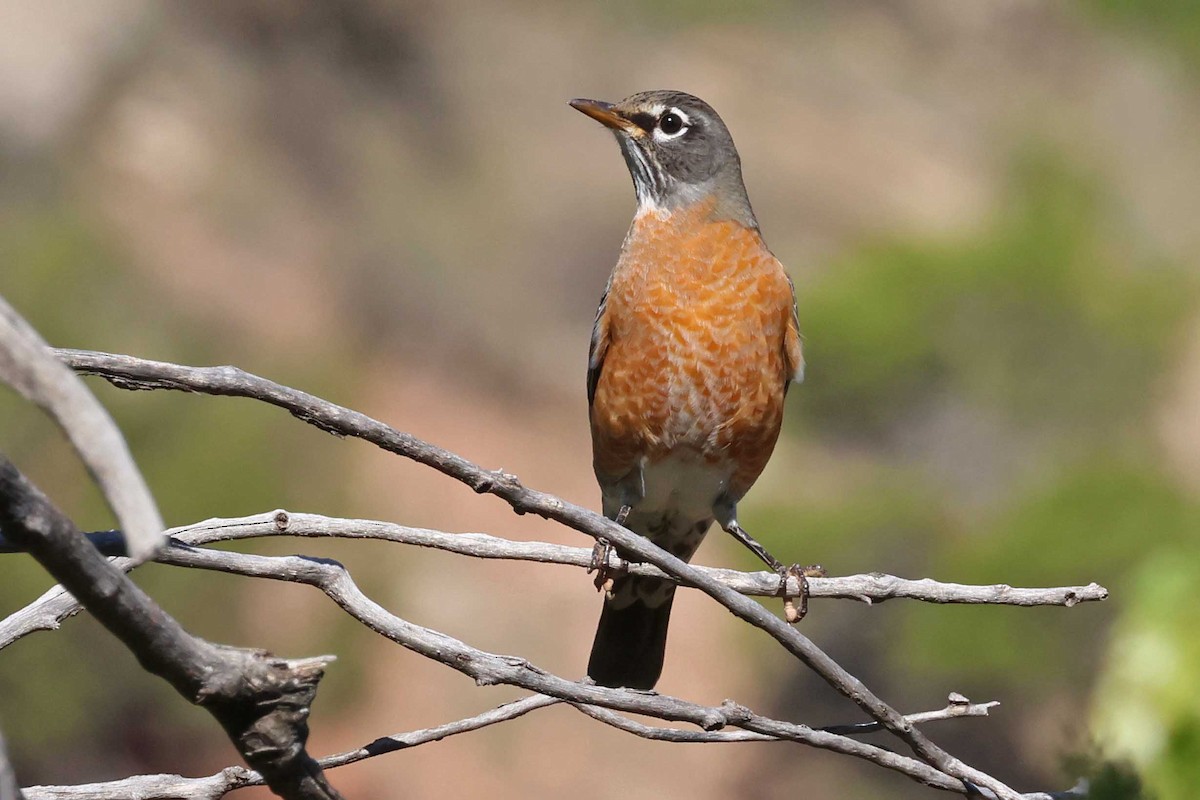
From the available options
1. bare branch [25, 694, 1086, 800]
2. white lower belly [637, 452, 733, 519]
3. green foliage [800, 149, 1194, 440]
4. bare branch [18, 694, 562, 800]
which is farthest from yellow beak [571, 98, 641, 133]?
green foliage [800, 149, 1194, 440]

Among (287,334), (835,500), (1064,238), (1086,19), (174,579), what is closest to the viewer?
(174,579)

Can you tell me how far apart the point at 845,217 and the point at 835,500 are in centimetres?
585

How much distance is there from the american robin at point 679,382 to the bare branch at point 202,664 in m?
3.13

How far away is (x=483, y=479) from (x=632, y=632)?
2.90 m

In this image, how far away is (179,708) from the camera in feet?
43.5

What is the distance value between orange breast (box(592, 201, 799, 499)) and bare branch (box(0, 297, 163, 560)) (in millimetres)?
3602

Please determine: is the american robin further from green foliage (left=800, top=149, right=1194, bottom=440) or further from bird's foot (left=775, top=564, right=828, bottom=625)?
green foliage (left=800, top=149, right=1194, bottom=440)

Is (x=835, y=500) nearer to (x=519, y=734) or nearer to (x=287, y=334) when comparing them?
(x=519, y=734)

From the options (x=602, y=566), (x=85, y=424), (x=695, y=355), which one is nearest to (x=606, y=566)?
(x=602, y=566)

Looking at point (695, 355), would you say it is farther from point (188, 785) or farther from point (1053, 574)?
point (1053, 574)

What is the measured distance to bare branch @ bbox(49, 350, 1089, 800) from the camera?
2.14 meters

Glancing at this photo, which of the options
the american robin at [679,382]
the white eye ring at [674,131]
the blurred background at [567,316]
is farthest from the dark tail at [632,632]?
the blurred background at [567,316]

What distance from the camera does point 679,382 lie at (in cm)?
496

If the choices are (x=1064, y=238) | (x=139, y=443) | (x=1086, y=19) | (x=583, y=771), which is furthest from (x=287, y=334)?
(x=1086, y=19)
